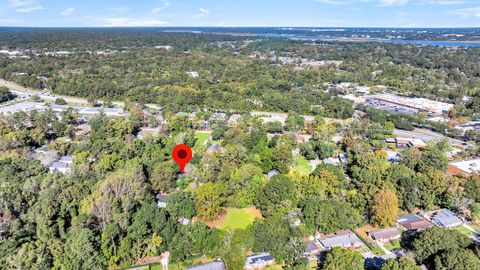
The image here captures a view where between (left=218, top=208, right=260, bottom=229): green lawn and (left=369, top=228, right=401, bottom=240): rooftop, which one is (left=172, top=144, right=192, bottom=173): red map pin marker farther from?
(left=369, top=228, right=401, bottom=240): rooftop

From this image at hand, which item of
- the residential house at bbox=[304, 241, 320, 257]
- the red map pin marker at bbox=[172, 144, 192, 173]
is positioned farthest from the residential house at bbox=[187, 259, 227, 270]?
the red map pin marker at bbox=[172, 144, 192, 173]

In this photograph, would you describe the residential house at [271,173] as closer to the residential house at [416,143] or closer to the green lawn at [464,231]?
the green lawn at [464,231]

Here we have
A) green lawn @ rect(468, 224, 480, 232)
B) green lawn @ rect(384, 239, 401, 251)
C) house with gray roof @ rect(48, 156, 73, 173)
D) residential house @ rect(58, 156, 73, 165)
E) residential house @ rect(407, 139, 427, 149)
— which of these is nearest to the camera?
green lawn @ rect(384, 239, 401, 251)

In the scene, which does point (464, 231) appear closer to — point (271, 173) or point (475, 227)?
point (475, 227)

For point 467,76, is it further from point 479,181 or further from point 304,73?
point 479,181

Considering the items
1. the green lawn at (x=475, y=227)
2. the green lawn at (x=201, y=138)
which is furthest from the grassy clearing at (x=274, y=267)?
the green lawn at (x=201, y=138)
